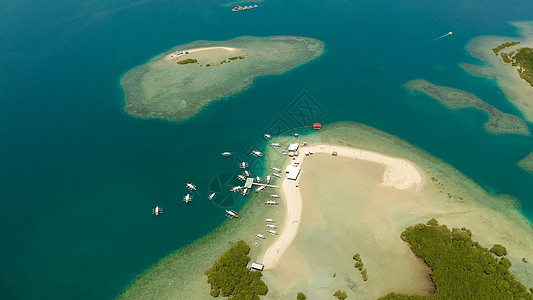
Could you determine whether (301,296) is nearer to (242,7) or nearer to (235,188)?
(235,188)

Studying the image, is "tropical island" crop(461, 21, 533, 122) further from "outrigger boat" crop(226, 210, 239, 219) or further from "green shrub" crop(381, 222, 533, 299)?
"outrigger boat" crop(226, 210, 239, 219)

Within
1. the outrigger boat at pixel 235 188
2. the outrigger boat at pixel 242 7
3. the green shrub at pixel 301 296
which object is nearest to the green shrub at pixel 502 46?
the outrigger boat at pixel 242 7

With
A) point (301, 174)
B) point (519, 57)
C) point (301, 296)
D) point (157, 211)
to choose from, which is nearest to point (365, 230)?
point (301, 296)

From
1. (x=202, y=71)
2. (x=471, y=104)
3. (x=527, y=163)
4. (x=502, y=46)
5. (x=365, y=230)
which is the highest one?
(x=202, y=71)

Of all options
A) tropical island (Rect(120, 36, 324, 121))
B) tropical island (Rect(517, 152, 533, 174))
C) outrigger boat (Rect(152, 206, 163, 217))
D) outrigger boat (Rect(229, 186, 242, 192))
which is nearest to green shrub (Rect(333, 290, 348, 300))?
outrigger boat (Rect(229, 186, 242, 192))

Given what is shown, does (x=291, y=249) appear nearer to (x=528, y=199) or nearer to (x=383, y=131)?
(x=383, y=131)

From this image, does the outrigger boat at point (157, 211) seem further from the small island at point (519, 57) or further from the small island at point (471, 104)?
the small island at point (519, 57)
